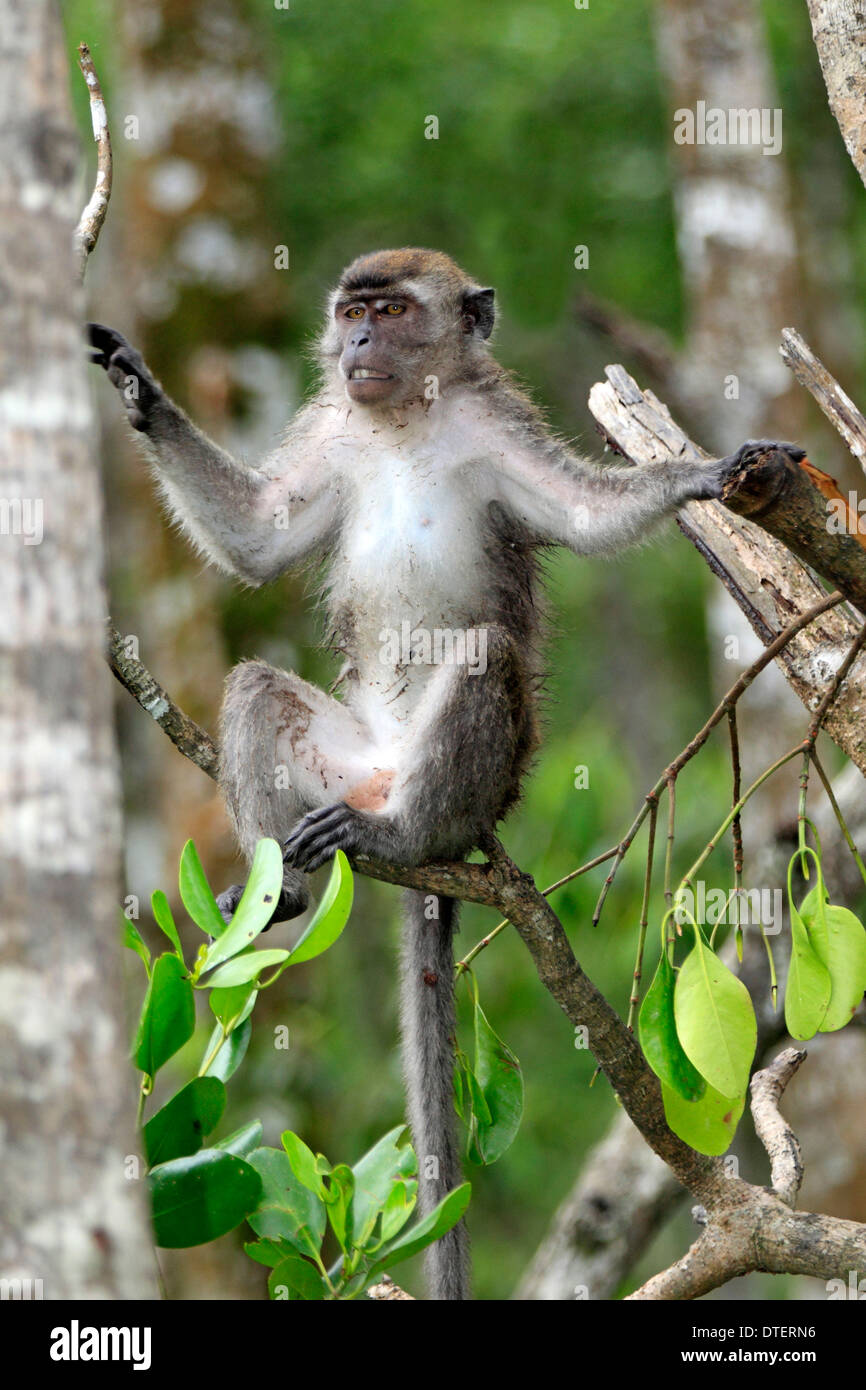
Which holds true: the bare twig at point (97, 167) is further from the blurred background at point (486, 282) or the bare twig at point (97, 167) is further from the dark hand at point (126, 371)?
the blurred background at point (486, 282)

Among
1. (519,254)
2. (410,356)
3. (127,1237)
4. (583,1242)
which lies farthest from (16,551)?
(519,254)

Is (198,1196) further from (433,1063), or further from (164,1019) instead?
(433,1063)

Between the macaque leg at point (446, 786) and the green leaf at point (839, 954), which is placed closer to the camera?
the green leaf at point (839, 954)

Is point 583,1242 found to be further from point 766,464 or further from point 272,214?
point 272,214

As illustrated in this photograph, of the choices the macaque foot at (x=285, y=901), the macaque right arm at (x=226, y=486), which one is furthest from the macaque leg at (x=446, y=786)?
the macaque right arm at (x=226, y=486)

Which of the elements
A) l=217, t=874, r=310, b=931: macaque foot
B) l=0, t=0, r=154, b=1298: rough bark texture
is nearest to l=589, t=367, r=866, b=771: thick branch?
l=217, t=874, r=310, b=931: macaque foot

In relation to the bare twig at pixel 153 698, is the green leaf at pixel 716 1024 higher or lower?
lower

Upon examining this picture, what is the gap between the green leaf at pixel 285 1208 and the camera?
133 inches

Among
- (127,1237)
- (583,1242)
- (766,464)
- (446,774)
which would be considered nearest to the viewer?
(127,1237)

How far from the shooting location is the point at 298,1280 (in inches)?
131

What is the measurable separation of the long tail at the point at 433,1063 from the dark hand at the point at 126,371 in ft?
6.18

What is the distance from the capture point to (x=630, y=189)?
11555 millimetres

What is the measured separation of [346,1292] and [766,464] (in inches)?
80.6

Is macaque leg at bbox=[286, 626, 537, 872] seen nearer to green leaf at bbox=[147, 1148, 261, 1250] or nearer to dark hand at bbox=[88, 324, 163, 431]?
dark hand at bbox=[88, 324, 163, 431]
